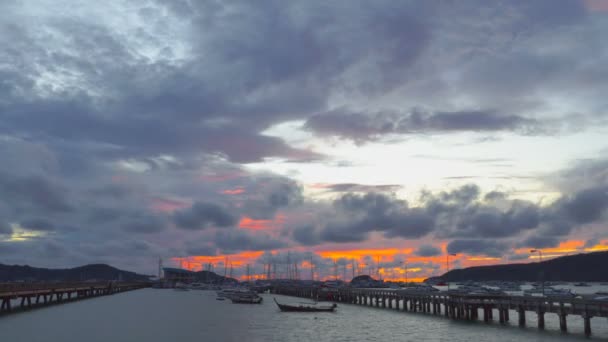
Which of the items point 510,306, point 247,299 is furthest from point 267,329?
point 247,299

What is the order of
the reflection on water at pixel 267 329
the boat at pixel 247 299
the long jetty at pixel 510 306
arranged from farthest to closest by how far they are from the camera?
the boat at pixel 247 299
the reflection on water at pixel 267 329
the long jetty at pixel 510 306

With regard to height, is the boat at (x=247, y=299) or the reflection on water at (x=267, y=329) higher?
the reflection on water at (x=267, y=329)

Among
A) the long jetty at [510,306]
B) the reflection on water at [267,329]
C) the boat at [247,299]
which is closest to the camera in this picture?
the long jetty at [510,306]

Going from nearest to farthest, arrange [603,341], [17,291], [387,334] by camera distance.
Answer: [603,341], [387,334], [17,291]

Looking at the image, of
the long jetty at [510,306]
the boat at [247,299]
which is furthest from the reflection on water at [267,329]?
the boat at [247,299]

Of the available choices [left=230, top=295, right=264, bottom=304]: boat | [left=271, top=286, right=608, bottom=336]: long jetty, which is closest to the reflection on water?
[left=271, top=286, right=608, bottom=336]: long jetty

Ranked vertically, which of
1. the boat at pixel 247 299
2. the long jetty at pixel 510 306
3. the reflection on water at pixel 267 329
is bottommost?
the boat at pixel 247 299

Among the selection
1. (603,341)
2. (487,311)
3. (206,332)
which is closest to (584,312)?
(603,341)

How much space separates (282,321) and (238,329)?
1504cm

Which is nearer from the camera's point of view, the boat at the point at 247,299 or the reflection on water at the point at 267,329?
the reflection on water at the point at 267,329

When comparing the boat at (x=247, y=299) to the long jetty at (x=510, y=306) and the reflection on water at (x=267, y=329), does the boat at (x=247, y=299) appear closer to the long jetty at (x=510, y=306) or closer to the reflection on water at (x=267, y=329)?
the long jetty at (x=510, y=306)

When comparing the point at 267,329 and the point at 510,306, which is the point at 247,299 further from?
the point at 510,306

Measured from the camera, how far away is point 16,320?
8569cm

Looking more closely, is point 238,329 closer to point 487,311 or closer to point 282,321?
point 282,321
